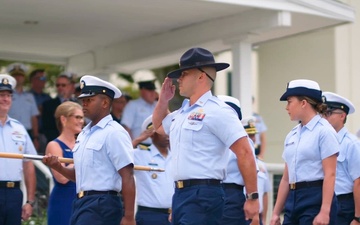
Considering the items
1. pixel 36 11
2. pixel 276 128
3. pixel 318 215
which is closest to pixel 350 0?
pixel 276 128

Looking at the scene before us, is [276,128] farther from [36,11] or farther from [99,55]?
[36,11]

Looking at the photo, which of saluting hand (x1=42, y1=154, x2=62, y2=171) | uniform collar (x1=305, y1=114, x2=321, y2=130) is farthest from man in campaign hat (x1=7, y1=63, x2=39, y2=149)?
uniform collar (x1=305, y1=114, x2=321, y2=130)

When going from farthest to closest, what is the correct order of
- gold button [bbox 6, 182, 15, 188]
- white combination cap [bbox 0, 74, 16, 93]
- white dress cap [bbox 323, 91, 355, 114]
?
white combination cap [bbox 0, 74, 16, 93], gold button [bbox 6, 182, 15, 188], white dress cap [bbox 323, 91, 355, 114]

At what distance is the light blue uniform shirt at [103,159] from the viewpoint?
8.52m

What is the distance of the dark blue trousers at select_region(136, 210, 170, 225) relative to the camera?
35.4 ft

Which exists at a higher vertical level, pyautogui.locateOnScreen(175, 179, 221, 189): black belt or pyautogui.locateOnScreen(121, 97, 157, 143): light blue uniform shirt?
pyautogui.locateOnScreen(121, 97, 157, 143): light blue uniform shirt

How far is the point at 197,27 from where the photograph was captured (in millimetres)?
15000

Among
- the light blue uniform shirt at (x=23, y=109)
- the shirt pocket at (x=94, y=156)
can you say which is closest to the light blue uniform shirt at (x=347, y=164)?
the shirt pocket at (x=94, y=156)

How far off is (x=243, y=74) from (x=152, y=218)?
14.4ft

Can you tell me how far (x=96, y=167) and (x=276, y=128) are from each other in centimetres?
933

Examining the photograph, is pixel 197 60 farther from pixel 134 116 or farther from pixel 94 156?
pixel 134 116

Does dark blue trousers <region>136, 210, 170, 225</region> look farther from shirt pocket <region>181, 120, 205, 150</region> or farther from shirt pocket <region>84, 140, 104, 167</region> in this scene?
shirt pocket <region>181, 120, 205, 150</region>

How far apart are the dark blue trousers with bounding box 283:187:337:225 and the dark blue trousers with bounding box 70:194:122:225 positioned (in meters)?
1.57

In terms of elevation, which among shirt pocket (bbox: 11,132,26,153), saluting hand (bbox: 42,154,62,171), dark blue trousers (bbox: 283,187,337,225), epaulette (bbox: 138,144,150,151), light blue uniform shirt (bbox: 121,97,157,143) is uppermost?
light blue uniform shirt (bbox: 121,97,157,143)
